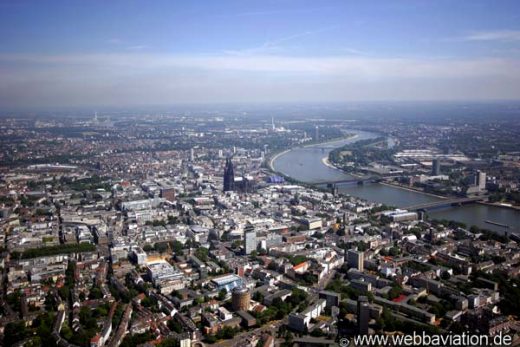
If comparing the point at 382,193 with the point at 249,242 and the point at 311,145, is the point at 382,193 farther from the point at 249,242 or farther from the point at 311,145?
the point at 311,145

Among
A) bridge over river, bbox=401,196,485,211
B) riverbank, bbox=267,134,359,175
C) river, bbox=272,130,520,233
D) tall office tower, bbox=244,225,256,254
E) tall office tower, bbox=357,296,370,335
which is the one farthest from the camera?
riverbank, bbox=267,134,359,175

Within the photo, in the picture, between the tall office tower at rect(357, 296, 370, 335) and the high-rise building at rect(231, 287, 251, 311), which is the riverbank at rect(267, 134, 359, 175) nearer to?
the high-rise building at rect(231, 287, 251, 311)

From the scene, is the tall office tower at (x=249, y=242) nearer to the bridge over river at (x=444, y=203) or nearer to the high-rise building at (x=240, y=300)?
the high-rise building at (x=240, y=300)

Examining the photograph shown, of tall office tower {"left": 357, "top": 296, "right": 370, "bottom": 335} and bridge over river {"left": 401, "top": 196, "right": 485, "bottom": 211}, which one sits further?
bridge over river {"left": 401, "top": 196, "right": 485, "bottom": 211}

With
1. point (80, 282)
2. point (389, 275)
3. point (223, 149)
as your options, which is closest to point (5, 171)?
point (223, 149)

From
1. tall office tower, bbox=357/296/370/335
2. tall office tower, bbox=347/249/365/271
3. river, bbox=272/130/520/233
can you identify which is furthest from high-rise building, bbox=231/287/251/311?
river, bbox=272/130/520/233

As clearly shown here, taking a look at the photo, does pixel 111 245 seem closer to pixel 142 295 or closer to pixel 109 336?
pixel 142 295

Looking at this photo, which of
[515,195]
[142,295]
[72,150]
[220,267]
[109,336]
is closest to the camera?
[109,336]
